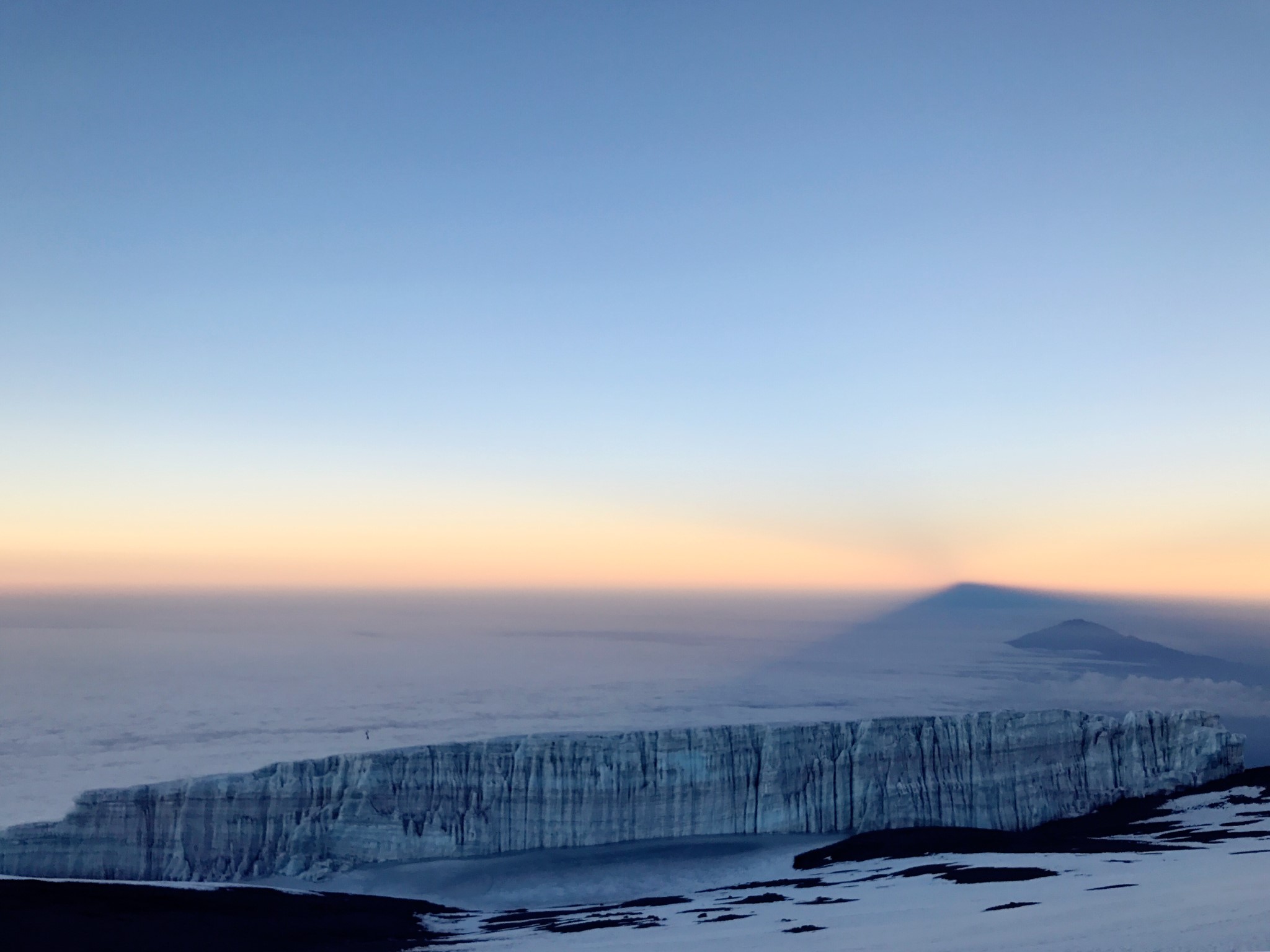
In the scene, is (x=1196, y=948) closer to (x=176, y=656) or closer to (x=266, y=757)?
(x=266, y=757)

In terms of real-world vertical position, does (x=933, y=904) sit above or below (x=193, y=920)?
above

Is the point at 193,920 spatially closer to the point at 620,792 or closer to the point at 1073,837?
the point at 620,792

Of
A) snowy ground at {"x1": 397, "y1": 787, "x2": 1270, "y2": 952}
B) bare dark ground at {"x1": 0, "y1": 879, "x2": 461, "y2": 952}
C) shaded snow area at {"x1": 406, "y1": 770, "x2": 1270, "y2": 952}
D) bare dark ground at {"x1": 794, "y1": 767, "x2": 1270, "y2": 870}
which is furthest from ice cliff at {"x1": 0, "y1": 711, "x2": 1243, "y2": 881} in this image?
bare dark ground at {"x1": 0, "y1": 879, "x2": 461, "y2": 952}

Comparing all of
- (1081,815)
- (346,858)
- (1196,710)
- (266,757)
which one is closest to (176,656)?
(266,757)

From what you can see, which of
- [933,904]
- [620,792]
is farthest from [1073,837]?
[620,792]

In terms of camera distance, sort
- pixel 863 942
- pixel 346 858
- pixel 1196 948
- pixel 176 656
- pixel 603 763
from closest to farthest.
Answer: pixel 1196 948, pixel 863 942, pixel 346 858, pixel 603 763, pixel 176 656

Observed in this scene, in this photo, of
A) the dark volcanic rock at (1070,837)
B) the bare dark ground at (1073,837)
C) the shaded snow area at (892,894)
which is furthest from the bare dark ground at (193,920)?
the bare dark ground at (1073,837)
